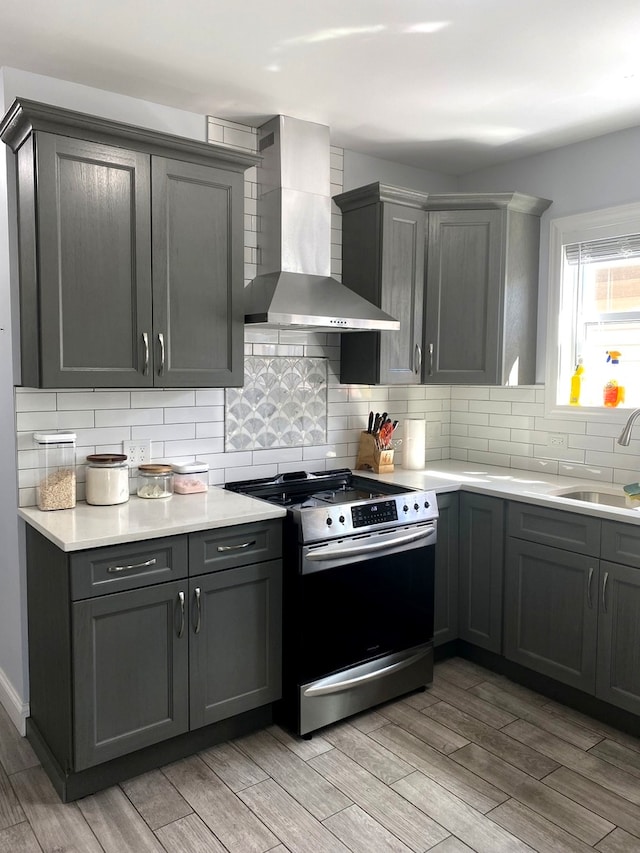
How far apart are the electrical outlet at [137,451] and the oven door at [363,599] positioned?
91 centimetres

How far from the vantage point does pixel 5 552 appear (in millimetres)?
3016

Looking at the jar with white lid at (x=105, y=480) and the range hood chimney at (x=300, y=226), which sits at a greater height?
the range hood chimney at (x=300, y=226)

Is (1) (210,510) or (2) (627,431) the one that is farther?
(2) (627,431)

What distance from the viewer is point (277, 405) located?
361cm

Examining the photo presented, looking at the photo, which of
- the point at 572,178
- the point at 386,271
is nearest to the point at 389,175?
the point at 386,271

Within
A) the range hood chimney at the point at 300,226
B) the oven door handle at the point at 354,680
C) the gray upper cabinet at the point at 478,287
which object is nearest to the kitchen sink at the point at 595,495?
the gray upper cabinet at the point at 478,287

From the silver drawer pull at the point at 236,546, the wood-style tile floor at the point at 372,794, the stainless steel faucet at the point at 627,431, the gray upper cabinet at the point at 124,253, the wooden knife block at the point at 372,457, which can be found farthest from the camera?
the wooden knife block at the point at 372,457

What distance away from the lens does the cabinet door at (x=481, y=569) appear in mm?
3389

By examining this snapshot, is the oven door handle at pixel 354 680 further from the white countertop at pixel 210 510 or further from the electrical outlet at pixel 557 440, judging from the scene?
the electrical outlet at pixel 557 440

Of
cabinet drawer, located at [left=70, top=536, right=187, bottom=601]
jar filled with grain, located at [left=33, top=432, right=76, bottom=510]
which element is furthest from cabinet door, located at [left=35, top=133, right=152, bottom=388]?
cabinet drawer, located at [left=70, top=536, right=187, bottom=601]

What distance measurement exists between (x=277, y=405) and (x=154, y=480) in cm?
87

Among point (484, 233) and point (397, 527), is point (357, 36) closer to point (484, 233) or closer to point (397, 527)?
point (484, 233)

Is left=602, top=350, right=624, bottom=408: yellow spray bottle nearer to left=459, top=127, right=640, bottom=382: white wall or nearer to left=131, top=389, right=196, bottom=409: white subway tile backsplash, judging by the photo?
left=459, top=127, right=640, bottom=382: white wall

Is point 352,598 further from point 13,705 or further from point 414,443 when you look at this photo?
point 13,705
